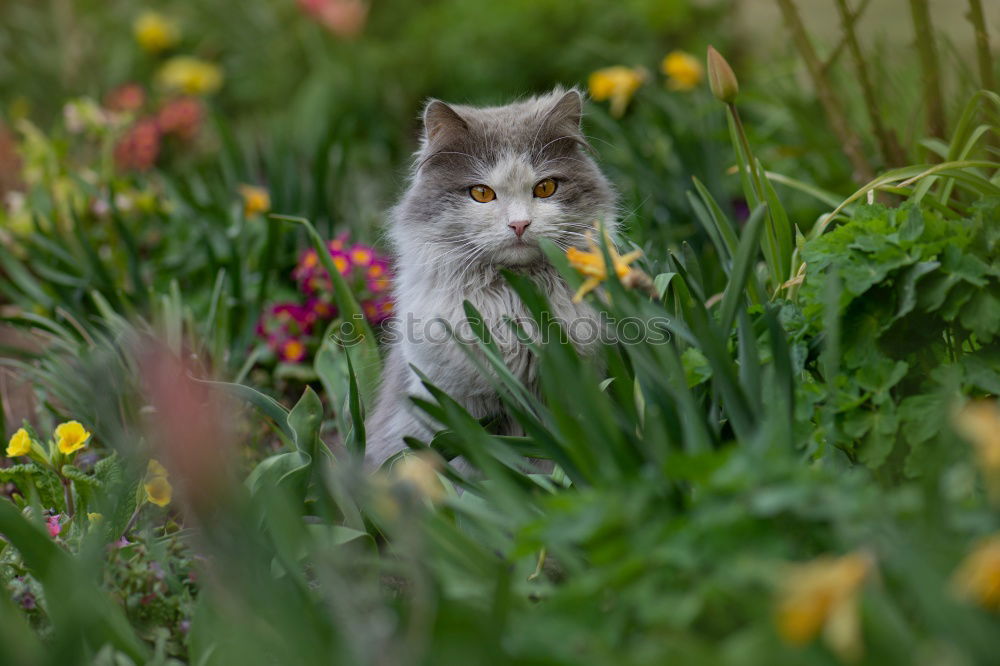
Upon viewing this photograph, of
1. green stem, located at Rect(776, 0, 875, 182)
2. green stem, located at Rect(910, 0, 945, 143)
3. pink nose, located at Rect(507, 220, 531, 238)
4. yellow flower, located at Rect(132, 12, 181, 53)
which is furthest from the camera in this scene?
yellow flower, located at Rect(132, 12, 181, 53)

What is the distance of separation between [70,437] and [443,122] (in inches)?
47.8

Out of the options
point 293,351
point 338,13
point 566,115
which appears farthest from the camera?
point 338,13

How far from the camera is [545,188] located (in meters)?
2.44

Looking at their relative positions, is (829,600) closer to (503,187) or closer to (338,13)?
(503,187)

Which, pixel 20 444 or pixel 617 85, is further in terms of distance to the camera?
pixel 617 85

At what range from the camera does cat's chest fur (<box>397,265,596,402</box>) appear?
7.57 feet

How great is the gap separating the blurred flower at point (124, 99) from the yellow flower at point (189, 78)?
0.19 m

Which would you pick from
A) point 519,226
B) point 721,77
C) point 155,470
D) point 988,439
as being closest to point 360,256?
point 519,226

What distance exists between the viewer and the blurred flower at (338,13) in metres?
5.29

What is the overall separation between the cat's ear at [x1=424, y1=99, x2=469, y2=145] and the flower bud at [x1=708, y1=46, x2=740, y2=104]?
663 millimetres

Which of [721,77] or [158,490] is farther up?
[721,77]

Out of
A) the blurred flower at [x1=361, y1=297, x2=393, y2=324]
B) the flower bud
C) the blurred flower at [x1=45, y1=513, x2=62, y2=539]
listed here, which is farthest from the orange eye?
the blurred flower at [x1=45, y1=513, x2=62, y2=539]

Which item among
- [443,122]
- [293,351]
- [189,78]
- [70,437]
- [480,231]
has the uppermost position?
[443,122]

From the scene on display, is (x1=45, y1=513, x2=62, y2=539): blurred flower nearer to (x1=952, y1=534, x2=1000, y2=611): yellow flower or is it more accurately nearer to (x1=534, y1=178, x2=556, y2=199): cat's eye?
(x1=534, y1=178, x2=556, y2=199): cat's eye
